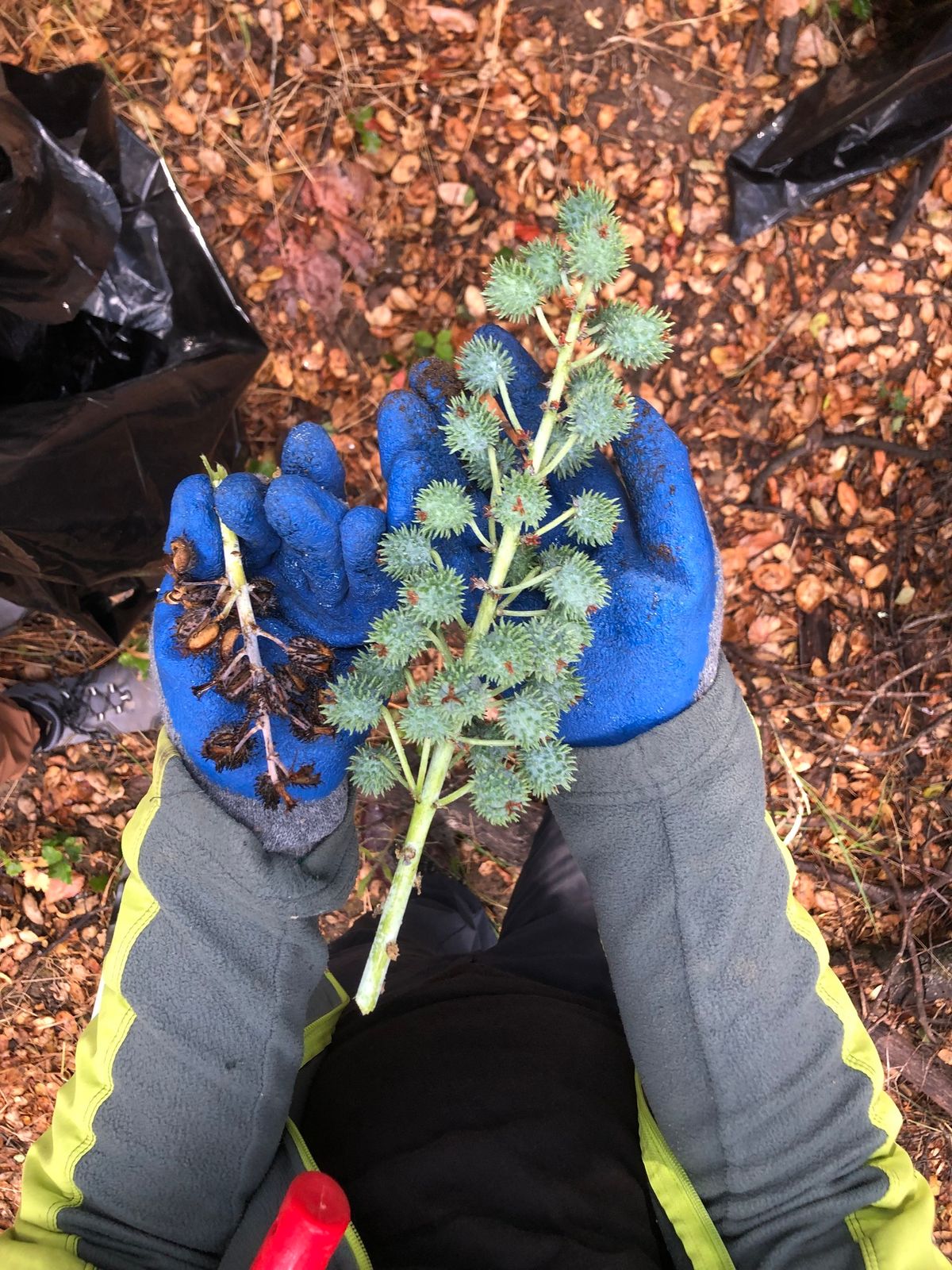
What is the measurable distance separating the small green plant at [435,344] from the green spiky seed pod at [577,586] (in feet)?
6.54

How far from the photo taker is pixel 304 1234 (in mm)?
1193

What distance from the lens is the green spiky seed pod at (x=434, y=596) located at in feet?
5.27

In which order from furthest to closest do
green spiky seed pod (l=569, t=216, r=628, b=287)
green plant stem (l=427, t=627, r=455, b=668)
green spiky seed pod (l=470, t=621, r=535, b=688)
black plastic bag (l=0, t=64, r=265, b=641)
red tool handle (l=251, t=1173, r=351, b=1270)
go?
black plastic bag (l=0, t=64, r=265, b=641) < green plant stem (l=427, t=627, r=455, b=668) < green spiky seed pod (l=470, t=621, r=535, b=688) < green spiky seed pod (l=569, t=216, r=628, b=287) < red tool handle (l=251, t=1173, r=351, b=1270)

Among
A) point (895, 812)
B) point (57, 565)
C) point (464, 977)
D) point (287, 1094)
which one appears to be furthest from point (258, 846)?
point (895, 812)

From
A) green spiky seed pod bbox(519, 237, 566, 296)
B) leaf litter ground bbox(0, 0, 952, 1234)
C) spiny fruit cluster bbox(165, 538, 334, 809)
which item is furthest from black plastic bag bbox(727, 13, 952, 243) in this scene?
spiny fruit cluster bbox(165, 538, 334, 809)

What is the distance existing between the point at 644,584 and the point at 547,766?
49cm

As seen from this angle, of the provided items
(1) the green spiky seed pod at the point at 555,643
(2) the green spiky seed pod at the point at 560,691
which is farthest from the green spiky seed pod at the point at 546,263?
(2) the green spiky seed pod at the point at 560,691

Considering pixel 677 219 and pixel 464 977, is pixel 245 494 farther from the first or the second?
pixel 677 219

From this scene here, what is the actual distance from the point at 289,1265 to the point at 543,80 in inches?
147

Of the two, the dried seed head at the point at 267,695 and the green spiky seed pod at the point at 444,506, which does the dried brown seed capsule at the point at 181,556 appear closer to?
the dried seed head at the point at 267,695

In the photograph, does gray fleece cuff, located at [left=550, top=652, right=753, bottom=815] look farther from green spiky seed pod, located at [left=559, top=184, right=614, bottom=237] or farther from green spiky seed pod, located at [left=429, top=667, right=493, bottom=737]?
green spiky seed pod, located at [left=559, top=184, right=614, bottom=237]

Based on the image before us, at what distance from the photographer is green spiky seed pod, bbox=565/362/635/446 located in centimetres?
157

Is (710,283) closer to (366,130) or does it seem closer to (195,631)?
(366,130)

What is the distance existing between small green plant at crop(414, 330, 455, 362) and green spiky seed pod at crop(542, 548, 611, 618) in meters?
1.99
